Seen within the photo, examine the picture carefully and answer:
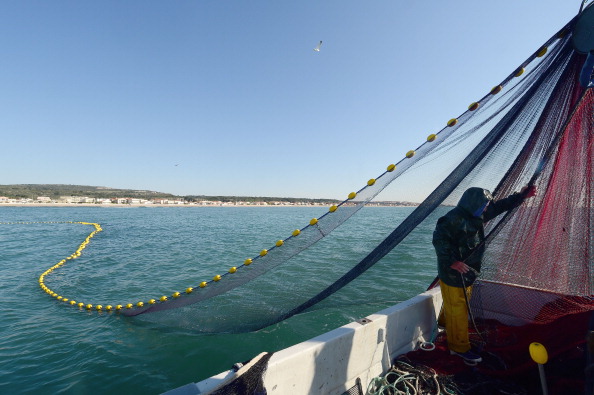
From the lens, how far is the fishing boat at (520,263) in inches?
100

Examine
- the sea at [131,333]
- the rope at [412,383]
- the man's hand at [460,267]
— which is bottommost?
the sea at [131,333]

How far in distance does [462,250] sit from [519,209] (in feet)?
2.40

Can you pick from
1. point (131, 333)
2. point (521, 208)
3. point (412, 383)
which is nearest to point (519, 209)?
point (521, 208)

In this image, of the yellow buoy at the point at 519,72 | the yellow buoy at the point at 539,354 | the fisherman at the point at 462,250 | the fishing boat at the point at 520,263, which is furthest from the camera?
the fisherman at the point at 462,250

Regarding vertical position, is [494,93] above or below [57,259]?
above

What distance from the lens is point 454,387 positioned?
2791mm

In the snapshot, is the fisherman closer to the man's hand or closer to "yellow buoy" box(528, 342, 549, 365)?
the man's hand

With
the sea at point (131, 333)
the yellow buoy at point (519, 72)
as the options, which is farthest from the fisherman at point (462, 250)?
the yellow buoy at point (519, 72)

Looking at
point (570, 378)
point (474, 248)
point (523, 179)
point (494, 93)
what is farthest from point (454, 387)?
point (494, 93)

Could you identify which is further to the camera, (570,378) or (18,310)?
(18,310)

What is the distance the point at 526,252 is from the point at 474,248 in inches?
18.0

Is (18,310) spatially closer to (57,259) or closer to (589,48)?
(57,259)

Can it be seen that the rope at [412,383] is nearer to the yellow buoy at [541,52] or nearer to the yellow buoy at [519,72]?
the yellow buoy at [519,72]

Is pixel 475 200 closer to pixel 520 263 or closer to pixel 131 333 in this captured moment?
pixel 520 263
